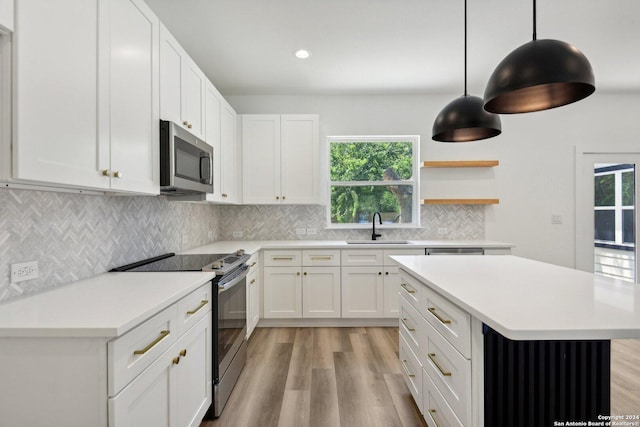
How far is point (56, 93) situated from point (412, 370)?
225 centimetres

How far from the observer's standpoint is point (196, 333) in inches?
65.8

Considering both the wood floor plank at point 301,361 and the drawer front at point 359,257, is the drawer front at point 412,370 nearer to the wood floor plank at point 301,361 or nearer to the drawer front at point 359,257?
the wood floor plank at point 301,361

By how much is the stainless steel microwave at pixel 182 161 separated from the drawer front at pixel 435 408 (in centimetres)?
179

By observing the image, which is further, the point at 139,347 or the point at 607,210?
the point at 607,210

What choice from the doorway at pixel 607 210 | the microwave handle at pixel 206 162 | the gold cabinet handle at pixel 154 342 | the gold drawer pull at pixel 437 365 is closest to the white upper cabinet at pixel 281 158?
the microwave handle at pixel 206 162

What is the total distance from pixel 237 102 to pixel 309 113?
36.3 inches

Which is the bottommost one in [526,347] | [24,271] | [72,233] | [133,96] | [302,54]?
[526,347]

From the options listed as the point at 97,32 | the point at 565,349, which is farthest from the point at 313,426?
the point at 97,32

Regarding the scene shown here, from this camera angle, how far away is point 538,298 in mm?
1264

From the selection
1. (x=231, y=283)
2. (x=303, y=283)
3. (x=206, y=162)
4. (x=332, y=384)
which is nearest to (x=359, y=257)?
(x=303, y=283)

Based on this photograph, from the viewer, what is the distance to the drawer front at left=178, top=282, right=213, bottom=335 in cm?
150

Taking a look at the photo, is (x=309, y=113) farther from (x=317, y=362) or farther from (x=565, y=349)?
(x=565, y=349)

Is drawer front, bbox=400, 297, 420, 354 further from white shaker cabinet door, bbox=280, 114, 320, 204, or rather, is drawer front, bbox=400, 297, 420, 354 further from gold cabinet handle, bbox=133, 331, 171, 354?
white shaker cabinet door, bbox=280, 114, 320, 204

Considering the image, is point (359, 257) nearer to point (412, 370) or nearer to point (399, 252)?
point (399, 252)
